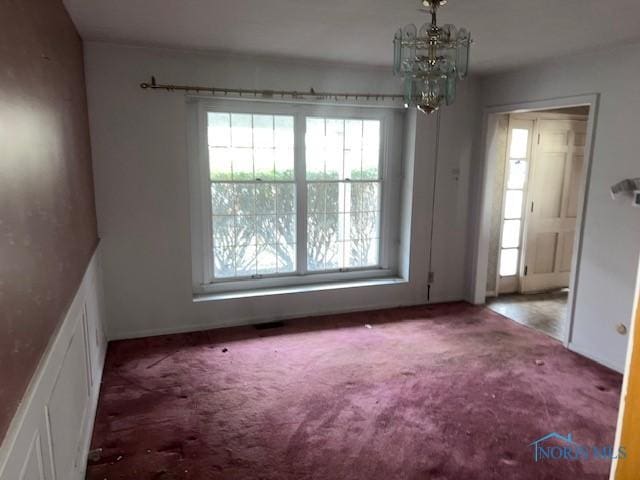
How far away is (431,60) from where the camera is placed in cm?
201

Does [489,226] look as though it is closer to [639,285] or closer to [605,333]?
[605,333]

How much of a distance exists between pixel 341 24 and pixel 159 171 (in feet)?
6.21

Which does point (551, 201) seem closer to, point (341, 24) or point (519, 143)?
point (519, 143)

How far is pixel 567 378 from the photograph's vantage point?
3.25 metres

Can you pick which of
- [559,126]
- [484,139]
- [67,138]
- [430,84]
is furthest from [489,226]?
[67,138]

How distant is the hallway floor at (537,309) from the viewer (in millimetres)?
4305

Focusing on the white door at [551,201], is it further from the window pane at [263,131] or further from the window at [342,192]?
the window pane at [263,131]

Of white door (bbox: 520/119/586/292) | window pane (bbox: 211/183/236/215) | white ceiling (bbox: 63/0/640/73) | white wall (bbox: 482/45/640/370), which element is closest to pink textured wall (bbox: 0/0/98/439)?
white ceiling (bbox: 63/0/640/73)

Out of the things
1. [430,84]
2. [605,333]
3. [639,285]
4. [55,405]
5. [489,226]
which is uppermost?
[430,84]

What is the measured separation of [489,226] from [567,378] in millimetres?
1871

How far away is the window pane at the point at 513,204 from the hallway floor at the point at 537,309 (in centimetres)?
95

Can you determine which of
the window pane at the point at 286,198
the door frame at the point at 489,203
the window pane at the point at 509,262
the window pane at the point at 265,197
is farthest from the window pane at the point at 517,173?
the window pane at the point at 265,197

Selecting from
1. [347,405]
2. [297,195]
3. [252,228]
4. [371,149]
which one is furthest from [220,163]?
[347,405]

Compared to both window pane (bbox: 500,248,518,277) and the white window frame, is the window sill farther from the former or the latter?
window pane (bbox: 500,248,518,277)
